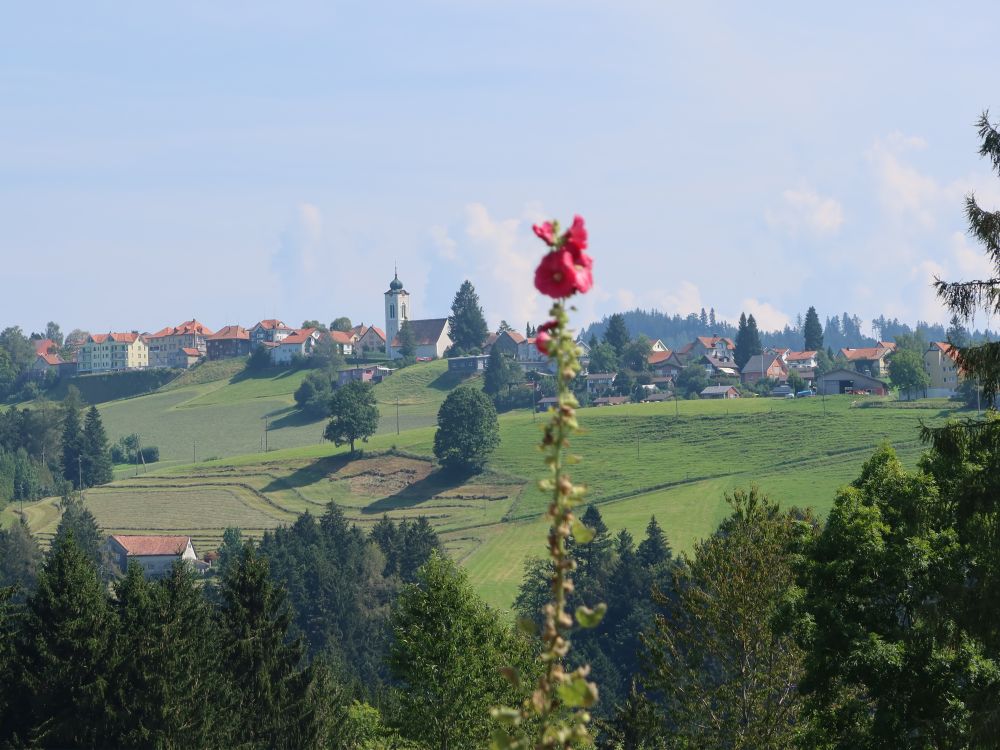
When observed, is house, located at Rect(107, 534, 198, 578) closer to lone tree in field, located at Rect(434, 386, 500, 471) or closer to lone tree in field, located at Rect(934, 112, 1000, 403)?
→ lone tree in field, located at Rect(434, 386, 500, 471)

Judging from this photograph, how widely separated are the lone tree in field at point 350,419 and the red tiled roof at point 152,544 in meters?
33.7

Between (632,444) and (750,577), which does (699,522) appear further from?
(750,577)

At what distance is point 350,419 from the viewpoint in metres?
189

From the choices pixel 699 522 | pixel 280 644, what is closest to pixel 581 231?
pixel 280 644

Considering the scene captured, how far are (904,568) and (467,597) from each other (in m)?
18.7

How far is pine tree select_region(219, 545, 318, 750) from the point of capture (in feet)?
207

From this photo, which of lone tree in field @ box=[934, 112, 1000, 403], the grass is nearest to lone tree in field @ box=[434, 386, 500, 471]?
the grass

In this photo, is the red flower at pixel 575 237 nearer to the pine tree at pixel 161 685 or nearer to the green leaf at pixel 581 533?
the green leaf at pixel 581 533

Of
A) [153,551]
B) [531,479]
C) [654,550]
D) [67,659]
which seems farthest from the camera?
[531,479]

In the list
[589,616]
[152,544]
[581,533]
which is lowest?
[152,544]

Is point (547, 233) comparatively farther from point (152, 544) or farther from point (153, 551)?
point (152, 544)

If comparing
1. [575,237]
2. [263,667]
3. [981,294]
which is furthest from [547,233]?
[263,667]

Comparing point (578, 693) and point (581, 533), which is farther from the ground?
point (581, 533)

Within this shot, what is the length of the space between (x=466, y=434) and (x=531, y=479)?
14155 mm
